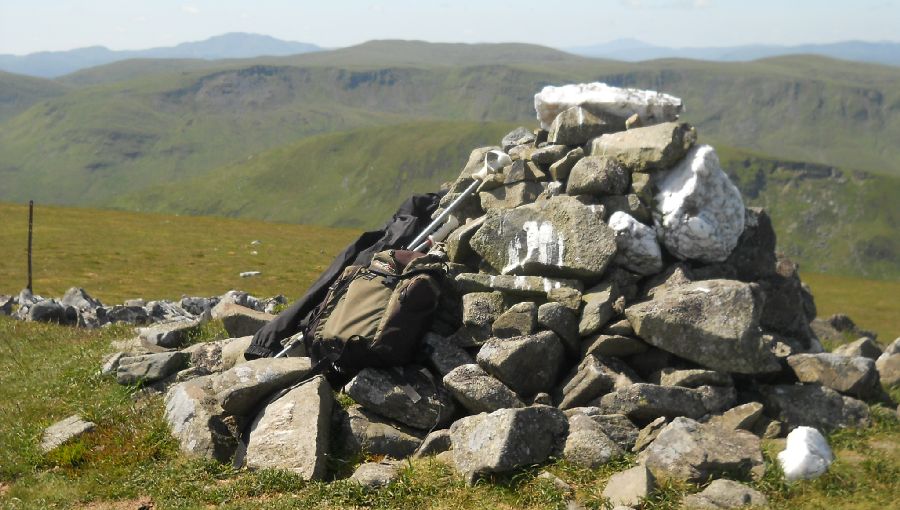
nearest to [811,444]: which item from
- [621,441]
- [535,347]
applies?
[621,441]

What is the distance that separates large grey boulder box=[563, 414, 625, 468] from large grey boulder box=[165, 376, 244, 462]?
5.16 metres

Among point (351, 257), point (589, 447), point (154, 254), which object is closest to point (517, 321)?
point (589, 447)

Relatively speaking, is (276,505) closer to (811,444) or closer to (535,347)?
(535,347)

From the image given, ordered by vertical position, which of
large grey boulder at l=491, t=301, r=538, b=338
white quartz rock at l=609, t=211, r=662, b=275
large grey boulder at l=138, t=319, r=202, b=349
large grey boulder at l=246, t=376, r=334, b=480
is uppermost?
white quartz rock at l=609, t=211, r=662, b=275

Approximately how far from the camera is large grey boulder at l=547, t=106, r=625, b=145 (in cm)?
1580

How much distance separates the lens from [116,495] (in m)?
10.8

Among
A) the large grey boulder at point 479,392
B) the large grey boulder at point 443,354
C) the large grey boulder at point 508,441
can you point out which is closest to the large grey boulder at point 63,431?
the large grey boulder at point 443,354

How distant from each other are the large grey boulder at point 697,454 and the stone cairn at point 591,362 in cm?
3

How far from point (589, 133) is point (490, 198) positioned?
96.1 inches

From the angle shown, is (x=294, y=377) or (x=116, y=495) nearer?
(x=116, y=495)

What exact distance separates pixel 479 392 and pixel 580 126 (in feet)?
21.7

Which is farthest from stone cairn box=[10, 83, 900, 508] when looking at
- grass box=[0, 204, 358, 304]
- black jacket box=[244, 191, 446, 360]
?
grass box=[0, 204, 358, 304]

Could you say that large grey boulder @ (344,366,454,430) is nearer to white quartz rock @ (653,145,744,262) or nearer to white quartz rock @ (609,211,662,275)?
white quartz rock @ (609,211,662,275)

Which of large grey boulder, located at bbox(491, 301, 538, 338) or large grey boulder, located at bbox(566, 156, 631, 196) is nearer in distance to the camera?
large grey boulder, located at bbox(491, 301, 538, 338)
